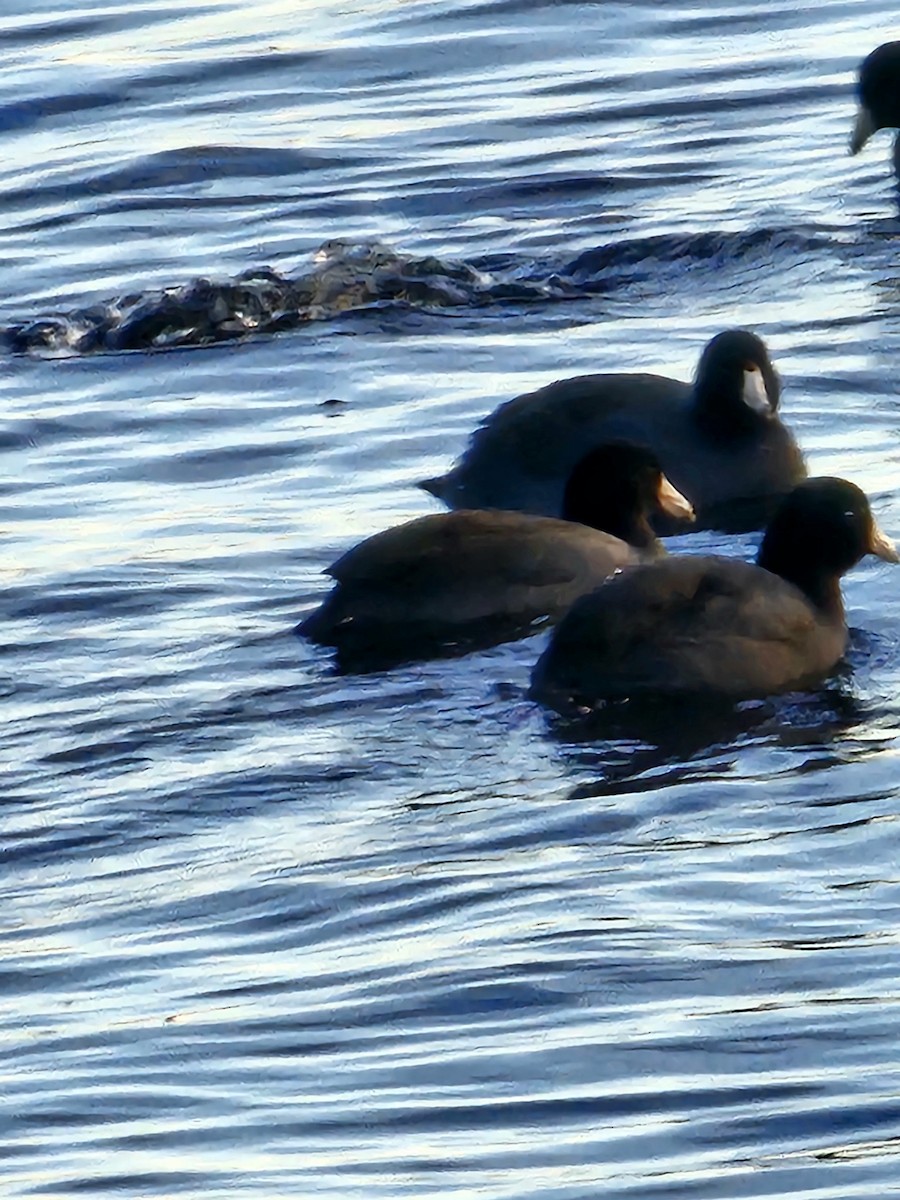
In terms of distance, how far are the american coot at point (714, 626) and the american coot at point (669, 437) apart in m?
1.41

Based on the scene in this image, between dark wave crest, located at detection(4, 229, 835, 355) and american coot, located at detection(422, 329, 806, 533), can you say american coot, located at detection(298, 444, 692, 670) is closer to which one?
american coot, located at detection(422, 329, 806, 533)

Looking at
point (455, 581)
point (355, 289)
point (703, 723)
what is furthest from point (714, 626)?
point (355, 289)

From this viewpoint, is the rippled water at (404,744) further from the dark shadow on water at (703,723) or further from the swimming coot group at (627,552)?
the swimming coot group at (627,552)

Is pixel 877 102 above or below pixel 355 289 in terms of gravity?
above

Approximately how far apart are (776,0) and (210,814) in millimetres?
12914

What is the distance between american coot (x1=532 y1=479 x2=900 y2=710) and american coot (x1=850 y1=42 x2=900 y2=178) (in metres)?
6.83

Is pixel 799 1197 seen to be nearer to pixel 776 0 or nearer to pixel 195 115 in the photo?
pixel 195 115

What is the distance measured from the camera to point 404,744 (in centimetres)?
1004

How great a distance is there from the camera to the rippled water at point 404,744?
7418 mm

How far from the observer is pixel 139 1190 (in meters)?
7.00

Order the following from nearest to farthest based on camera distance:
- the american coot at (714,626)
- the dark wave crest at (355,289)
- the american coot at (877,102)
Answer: the american coot at (714,626) < the dark wave crest at (355,289) < the american coot at (877,102)

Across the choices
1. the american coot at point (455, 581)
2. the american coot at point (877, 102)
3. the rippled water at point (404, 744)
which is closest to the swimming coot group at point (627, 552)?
the american coot at point (455, 581)

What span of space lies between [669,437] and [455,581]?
87.6 inches

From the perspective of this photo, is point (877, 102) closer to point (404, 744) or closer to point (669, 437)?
point (669, 437)
